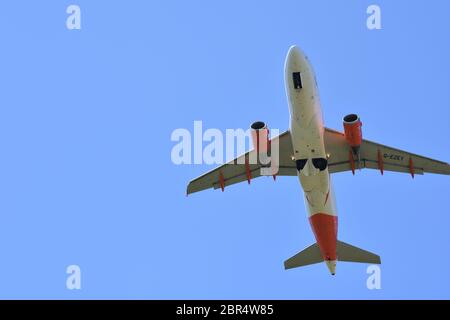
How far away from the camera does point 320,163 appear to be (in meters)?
44.3

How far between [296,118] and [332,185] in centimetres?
655

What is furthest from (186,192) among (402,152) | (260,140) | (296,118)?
(402,152)

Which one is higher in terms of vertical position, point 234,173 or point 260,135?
point 260,135

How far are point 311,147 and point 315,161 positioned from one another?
102 centimetres

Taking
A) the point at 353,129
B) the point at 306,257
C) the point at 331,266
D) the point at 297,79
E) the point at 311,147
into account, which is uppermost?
the point at 297,79

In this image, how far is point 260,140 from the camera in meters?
45.4

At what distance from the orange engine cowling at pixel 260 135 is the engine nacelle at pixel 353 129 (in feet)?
14.4

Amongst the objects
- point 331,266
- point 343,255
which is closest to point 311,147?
point 331,266

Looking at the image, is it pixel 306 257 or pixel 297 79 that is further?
pixel 306 257

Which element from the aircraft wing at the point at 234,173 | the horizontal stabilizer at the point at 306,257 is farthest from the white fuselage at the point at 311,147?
the aircraft wing at the point at 234,173

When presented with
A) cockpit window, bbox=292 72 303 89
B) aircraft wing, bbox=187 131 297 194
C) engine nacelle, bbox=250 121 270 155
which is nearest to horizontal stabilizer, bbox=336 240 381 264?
aircraft wing, bbox=187 131 297 194

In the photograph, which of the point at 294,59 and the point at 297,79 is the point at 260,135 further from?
the point at 294,59

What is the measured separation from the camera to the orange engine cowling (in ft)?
147

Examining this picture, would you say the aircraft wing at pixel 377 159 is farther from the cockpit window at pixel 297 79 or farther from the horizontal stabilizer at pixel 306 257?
the cockpit window at pixel 297 79
